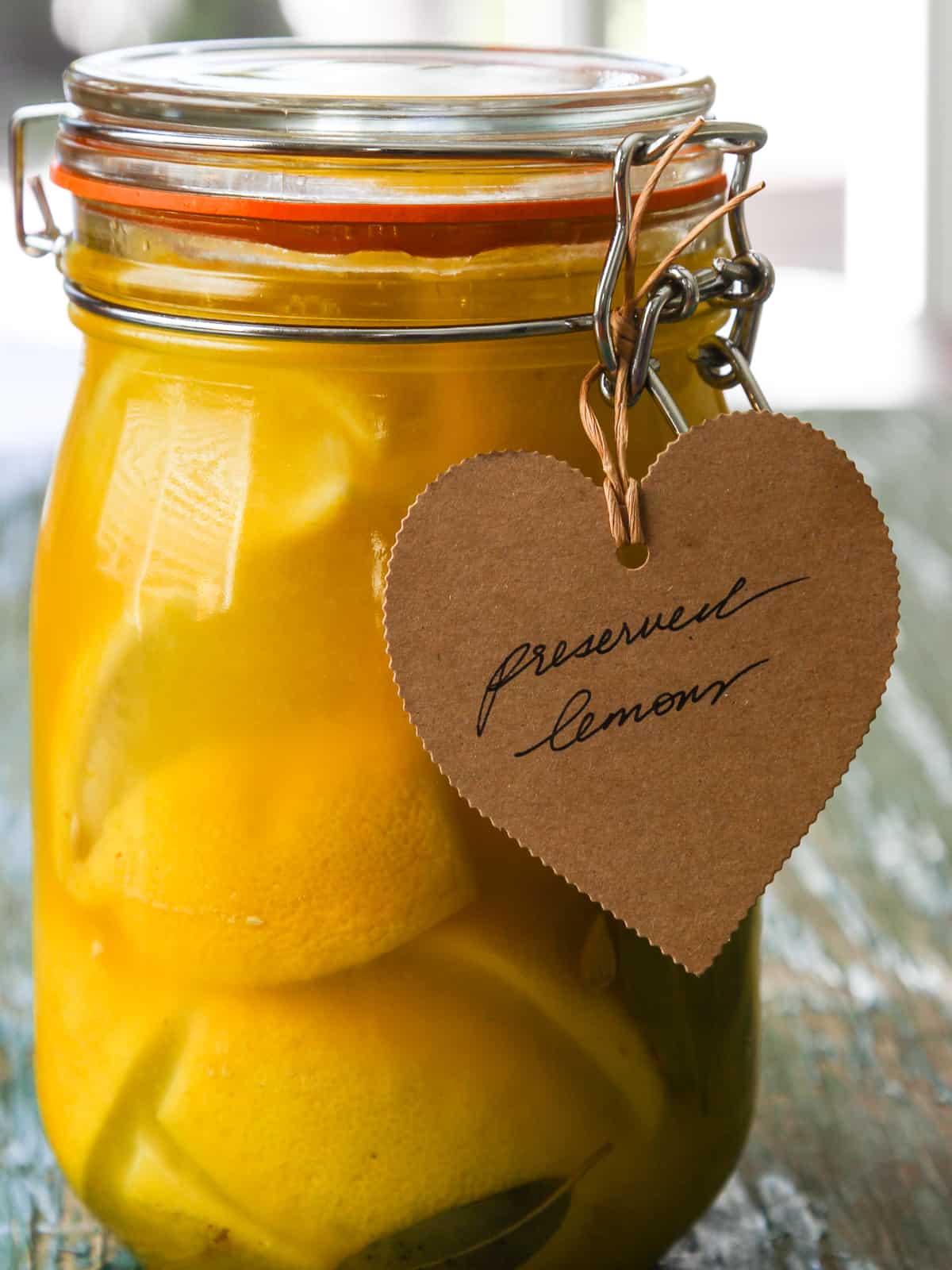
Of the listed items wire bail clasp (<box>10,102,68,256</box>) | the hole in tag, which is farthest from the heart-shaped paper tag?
wire bail clasp (<box>10,102,68,256</box>)

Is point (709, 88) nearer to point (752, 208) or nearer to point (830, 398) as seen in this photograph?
point (830, 398)

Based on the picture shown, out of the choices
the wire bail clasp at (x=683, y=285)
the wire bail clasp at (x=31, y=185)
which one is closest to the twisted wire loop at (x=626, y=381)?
the wire bail clasp at (x=683, y=285)

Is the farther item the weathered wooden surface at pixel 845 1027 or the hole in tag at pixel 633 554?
the weathered wooden surface at pixel 845 1027

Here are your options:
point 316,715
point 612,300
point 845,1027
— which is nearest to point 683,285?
point 612,300

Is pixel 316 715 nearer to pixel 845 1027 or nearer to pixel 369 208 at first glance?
pixel 369 208

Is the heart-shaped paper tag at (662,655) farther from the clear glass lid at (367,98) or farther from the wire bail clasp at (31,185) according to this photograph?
the wire bail clasp at (31,185)

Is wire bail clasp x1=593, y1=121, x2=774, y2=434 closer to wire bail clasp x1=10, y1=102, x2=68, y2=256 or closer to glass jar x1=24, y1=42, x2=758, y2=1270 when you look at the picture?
glass jar x1=24, y1=42, x2=758, y2=1270

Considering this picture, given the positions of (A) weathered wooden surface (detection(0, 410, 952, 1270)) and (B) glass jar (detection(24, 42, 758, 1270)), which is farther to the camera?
(A) weathered wooden surface (detection(0, 410, 952, 1270))

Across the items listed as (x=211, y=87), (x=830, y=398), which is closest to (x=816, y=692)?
(x=211, y=87)
